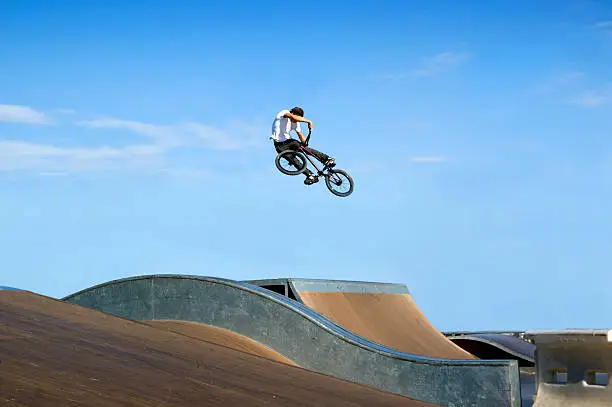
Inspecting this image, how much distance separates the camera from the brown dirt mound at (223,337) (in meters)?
11.4

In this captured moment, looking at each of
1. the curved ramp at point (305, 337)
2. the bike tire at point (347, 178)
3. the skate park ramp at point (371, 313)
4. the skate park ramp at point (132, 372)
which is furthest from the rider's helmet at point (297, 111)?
the skate park ramp at point (132, 372)

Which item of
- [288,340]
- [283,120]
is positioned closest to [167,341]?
[288,340]

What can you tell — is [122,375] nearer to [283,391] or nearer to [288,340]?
[283,391]

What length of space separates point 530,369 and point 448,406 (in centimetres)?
1195

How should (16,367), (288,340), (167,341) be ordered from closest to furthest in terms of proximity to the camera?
(16,367)
(167,341)
(288,340)

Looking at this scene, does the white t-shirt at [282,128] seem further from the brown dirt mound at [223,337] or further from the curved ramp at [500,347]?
the curved ramp at [500,347]

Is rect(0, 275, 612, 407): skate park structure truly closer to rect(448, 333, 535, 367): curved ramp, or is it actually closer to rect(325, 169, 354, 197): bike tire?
rect(325, 169, 354, 197): bike tire

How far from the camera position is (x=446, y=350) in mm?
15875

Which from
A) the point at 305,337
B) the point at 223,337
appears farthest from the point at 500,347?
the point at 223,337

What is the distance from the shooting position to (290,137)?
15.6 metres

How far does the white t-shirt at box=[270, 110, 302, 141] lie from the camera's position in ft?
50.2

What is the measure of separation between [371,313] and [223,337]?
5192 millimetres

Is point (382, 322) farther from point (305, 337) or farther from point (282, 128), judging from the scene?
point (305, 337)

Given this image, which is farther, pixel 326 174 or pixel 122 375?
pixel 326 174
